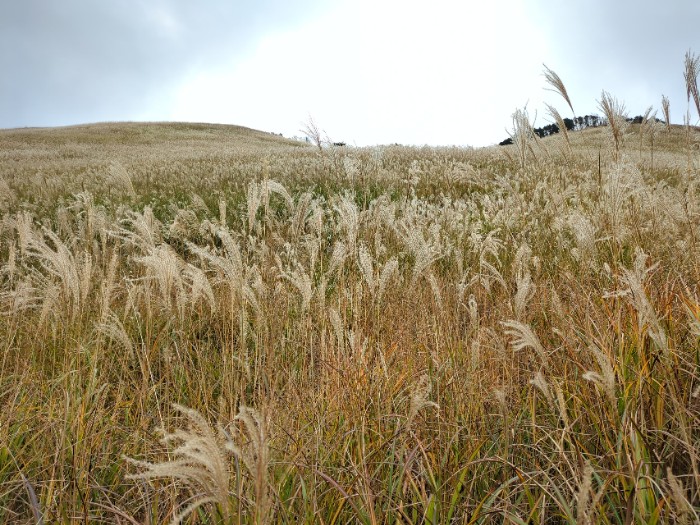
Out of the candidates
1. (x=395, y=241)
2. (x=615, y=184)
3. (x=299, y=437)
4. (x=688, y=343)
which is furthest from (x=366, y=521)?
(x=395, y=241)

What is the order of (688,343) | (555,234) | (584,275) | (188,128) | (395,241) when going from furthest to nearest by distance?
(188,128)
(395,241)
(555,234)
(584,275)
(688,343)

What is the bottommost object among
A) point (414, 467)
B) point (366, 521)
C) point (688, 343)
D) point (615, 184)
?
point (414, 467)

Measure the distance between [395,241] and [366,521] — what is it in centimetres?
362

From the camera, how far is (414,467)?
1.89 m

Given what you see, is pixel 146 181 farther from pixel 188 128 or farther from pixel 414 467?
pixel 188 128

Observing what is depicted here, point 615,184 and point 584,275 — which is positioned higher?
point 615,184

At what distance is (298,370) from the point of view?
2795 millimetres

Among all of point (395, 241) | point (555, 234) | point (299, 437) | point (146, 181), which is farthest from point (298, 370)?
point (146, 181)

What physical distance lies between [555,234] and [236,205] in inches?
197

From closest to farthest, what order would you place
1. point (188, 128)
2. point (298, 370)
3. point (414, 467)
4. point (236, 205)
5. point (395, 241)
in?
point (414, 467) < point (298, 370) < point (395, 241) < point (236, 205) < point (188, 128)

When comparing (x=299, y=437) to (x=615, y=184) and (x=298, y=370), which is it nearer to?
(x=298, y=370)

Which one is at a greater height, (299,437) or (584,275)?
(584,275)

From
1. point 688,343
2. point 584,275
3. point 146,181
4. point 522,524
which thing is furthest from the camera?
point 146,181

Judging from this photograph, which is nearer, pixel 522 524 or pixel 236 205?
pixel 522 524
